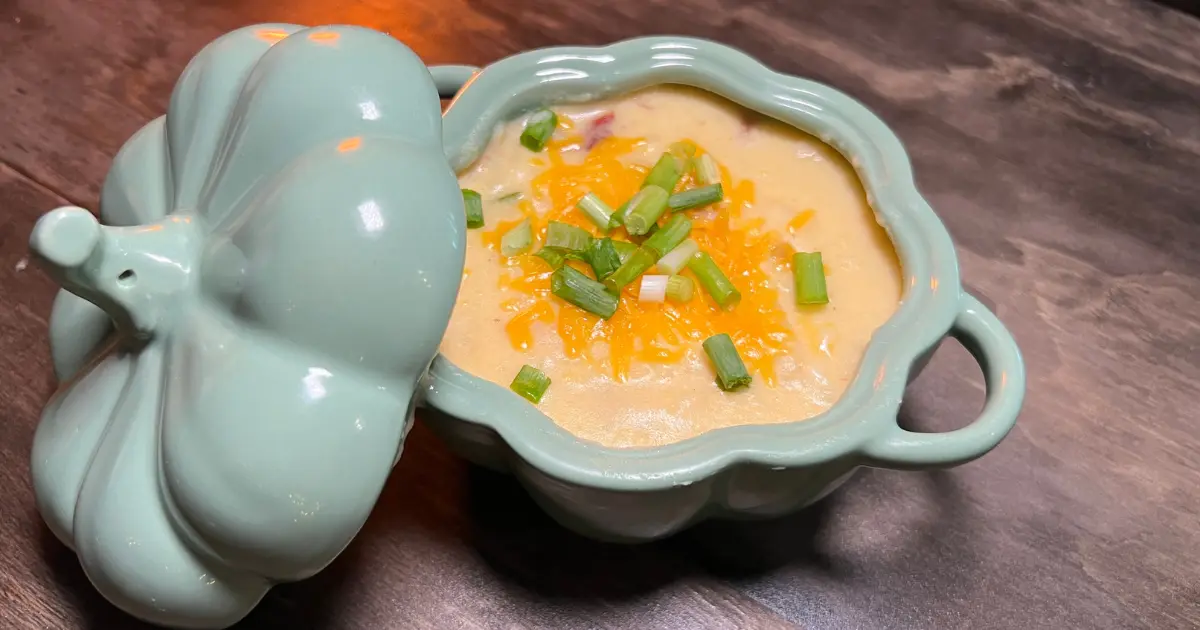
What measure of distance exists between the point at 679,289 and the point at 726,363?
0.34 feet

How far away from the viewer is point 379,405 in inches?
28.7

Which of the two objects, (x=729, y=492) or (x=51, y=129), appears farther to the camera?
(x=51, y=129)

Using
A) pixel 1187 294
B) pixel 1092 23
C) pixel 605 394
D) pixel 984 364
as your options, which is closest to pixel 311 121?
pixel 605 394

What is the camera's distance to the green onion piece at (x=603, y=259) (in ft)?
3.27

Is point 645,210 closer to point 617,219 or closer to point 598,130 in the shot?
point 617,219

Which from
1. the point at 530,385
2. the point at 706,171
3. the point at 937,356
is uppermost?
the point at 706,171

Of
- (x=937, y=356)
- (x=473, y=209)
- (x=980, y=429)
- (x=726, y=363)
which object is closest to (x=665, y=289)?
(x=726, y=363)

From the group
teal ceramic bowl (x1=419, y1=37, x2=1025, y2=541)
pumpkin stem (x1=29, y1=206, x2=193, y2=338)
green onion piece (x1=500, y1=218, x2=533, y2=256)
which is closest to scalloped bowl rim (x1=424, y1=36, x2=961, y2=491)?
teal ceramic bowl (x1=419, y1=37, x2=1025, y2=541)

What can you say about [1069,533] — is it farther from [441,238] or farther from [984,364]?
[441,238]

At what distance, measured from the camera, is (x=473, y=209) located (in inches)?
41.2

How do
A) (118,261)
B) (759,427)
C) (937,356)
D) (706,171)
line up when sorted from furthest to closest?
(937,356) < (706,171) < (759,427) < (118,261)

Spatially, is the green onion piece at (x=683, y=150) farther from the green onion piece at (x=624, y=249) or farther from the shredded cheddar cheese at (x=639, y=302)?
the green onion piece at (x=624, y=249)

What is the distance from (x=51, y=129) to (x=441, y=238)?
1009 millimetres

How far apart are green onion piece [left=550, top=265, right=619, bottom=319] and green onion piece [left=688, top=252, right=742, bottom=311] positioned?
0.32 ft
